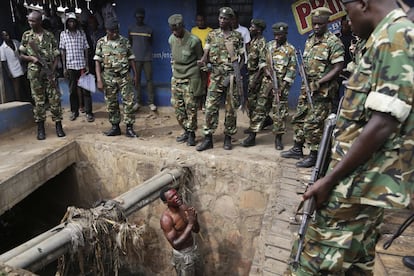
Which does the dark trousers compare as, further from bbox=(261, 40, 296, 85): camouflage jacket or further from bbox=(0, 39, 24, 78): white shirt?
bbox=(261, 40, 296, 85): camouflage jacket

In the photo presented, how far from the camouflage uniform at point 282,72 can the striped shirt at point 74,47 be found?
3.66 m

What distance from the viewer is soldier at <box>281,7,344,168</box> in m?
4.36

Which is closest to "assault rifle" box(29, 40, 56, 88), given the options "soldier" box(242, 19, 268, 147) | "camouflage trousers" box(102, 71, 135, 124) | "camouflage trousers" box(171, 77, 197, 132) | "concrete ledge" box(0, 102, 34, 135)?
"camouflage trousers" box(102, 71, 135, 124)

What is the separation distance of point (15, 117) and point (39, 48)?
148 cm

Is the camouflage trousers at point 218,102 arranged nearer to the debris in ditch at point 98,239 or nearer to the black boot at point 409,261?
the debris in ditch at point 98,239

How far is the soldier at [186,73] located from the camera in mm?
5395

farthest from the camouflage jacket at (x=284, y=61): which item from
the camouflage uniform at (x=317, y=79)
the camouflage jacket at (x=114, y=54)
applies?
the camouflage jacket at (x=114, y=54)

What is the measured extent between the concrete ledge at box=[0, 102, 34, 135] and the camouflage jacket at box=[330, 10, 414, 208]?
603 centimetres

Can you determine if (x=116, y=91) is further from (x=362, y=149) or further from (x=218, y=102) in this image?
(x=362, y=149)

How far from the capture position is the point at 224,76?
17.0ft

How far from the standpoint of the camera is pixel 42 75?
590 centimetres

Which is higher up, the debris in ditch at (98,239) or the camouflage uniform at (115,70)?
the camouflage uniform at (115,70)

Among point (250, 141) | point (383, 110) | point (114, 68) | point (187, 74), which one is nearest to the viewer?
point (383, 110)

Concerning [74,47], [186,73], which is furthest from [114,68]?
[74,47]
